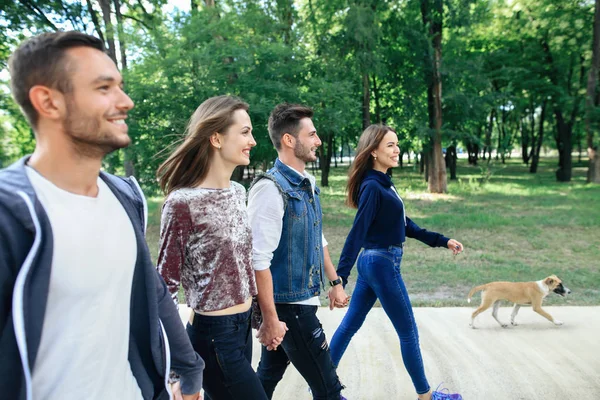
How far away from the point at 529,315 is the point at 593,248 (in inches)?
196

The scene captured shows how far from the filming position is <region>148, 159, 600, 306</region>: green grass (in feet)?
22.3

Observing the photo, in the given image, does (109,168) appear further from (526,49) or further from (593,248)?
(526,49)

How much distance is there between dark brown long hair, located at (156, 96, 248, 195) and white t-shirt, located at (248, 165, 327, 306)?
1.39ft

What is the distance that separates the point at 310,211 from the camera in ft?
9.09

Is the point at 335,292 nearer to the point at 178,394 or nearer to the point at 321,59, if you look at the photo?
the point at 178,394

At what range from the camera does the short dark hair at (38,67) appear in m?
1.17

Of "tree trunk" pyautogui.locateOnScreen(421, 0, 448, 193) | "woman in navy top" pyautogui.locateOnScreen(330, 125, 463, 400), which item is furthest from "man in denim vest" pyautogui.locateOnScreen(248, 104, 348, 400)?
"tree trunk" pyautogui.locateOnScreen(421, 0, 448, 193)

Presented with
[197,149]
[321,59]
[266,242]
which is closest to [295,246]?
[266,242]

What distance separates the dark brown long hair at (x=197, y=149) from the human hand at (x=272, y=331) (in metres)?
0.79

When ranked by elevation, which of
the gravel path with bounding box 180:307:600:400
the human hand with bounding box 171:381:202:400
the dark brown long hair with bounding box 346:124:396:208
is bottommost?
the gravel path with bounding box 180:307:600:400

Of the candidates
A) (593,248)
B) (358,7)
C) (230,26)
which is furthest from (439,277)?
(358,7)

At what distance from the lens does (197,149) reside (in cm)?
224

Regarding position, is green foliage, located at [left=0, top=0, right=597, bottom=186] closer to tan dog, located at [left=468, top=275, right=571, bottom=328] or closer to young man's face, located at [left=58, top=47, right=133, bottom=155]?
young man's face, located at [left=58, top=47, right=133, bottom=155]

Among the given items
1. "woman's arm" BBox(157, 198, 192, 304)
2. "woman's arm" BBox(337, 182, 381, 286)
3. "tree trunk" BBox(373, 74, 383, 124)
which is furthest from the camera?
"tree trunk" BBox(373, 74, 383, 124)
